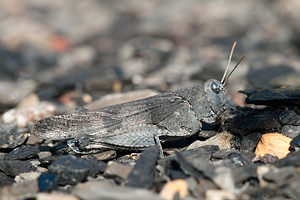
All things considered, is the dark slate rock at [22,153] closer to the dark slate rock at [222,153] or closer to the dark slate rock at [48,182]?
the dark slate rock at [48,182]

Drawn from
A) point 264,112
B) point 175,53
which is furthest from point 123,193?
point 175,53

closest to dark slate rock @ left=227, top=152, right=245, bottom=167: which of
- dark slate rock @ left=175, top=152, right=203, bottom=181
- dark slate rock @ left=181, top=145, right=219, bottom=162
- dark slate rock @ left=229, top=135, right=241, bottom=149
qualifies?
dark slate rock @ left=181, top=145, right=219, bottom=162

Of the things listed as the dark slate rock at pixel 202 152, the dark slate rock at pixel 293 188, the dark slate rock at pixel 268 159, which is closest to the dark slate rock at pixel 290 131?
the dark slate rock at pixel 268 159

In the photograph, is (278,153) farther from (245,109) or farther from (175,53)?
(175,53)

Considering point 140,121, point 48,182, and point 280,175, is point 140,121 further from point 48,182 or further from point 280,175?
point 280,175

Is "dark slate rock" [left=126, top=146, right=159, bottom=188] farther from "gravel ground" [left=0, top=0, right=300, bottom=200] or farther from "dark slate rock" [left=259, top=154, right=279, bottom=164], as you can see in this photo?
"dark slate rock" [left=259, top=154, right=279, bottom=164]

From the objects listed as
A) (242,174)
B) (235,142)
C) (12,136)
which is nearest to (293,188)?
(242,174)

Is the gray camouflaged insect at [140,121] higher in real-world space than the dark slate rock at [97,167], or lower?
higher
